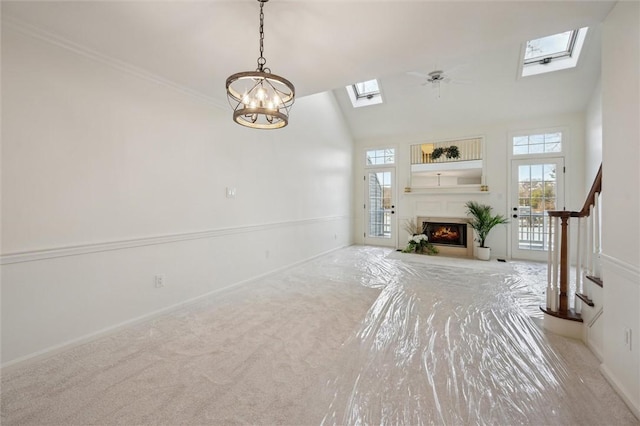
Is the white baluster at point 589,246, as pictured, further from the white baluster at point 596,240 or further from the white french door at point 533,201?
the white french door at point 533,201

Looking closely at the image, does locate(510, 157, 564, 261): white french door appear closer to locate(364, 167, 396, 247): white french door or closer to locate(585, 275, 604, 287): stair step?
locate(364, 167, 396, 247): white french door

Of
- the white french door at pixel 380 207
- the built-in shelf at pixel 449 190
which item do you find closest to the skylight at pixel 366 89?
the white french door at pixel 380 207

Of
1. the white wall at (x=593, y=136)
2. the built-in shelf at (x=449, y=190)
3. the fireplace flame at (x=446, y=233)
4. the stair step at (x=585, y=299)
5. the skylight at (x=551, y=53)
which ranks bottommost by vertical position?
the stair step at (x=585, y=299)

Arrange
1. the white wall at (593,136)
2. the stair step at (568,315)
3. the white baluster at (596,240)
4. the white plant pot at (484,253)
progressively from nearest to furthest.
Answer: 1. the white baluster at (596,240)
2. the stair step at (568,315)
3. the white wall at (593,136)
4. the white plant pot at (484,253)

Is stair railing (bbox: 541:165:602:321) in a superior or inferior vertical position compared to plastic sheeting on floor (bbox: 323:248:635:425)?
superior

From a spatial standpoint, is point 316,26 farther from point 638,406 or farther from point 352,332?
point 638,406

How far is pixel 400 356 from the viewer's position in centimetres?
200

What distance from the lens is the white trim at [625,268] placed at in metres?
1.50

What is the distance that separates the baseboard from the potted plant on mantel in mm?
3826

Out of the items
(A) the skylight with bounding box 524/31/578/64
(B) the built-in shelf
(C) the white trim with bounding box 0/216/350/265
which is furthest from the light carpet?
(A) the skylight with bounding box 524/31/578/64

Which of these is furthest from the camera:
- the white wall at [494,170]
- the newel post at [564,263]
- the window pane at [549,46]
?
the white wall at [494,170]

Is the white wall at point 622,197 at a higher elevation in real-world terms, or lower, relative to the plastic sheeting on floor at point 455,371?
higher

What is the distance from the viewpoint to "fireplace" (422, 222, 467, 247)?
604 cm

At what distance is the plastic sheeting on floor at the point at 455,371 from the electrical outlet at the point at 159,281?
2.01 m
